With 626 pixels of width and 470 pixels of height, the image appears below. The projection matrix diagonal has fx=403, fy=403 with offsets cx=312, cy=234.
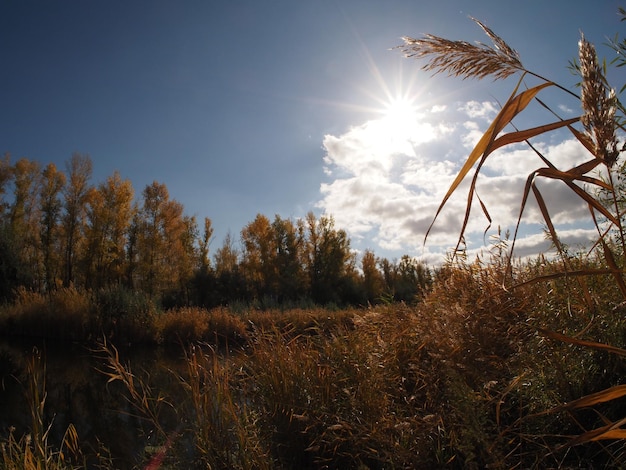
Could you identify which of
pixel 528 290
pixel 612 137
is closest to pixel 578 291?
pixel 528 290

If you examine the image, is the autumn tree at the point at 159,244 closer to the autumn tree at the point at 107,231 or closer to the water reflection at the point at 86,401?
the autumn tree at the point at 107,231

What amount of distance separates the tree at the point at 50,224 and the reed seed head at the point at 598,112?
3393cm

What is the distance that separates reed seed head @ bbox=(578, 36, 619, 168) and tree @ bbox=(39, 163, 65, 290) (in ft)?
111

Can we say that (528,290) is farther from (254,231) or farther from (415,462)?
(254,231)

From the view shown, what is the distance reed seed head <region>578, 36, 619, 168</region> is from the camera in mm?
973

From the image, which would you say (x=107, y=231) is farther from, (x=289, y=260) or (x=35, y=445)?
(x=35, y=445)

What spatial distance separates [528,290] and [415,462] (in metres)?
1.88

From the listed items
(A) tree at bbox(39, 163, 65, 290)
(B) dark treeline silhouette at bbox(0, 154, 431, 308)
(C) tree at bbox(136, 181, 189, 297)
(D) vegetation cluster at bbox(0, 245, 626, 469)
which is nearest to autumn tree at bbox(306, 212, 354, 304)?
(B) dark treeline silhouette at bbox(0, 154, 431, 308)

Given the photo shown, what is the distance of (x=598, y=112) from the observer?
98 cm

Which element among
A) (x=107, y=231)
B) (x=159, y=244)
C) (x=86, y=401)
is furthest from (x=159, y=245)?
(x=86, y=401)

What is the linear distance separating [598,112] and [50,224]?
34.5 meters

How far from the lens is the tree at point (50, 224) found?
95.6ft

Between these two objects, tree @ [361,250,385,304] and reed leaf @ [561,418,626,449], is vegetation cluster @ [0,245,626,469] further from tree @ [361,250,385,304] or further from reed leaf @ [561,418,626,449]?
tree @ [361,250,385,304]

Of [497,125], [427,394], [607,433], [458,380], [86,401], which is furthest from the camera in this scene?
[86,401]
